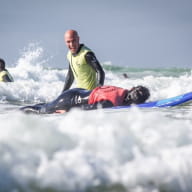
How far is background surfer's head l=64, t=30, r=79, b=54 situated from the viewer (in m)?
8.24

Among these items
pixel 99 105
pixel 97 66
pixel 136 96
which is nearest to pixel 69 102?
pixel 99 105

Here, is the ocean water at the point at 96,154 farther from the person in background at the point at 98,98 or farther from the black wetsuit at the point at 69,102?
the black wetsuit at the point at 69,102

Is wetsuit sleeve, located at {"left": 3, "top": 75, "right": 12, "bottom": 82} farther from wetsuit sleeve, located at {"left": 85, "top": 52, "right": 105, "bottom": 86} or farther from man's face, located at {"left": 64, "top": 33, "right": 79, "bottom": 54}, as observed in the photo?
wetsuit sleeve, located at {"left": 85, "top": 52, "right": 105, "bottom": 86}

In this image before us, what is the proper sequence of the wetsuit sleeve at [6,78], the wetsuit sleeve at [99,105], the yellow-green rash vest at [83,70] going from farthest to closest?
the wetsuit sleeve at [6,78] < the yellow-green rash vest at [83,70] < the wetsuit sleeve at [99,105]

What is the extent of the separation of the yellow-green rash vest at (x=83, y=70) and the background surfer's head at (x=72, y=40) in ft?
0.32

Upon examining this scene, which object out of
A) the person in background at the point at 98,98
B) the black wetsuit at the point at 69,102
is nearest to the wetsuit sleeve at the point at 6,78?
the black wetsuit at the point at 69,102

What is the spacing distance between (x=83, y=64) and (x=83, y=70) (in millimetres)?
98

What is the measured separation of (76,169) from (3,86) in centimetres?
1024

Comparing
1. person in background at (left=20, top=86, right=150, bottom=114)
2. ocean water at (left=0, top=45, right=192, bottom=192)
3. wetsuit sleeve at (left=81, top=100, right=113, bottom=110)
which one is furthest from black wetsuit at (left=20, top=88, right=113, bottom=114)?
ocean water at (left=0, top=45, right=192, bottom=192)

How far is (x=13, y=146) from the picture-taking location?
3.51m

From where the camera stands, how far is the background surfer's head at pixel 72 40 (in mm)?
8242

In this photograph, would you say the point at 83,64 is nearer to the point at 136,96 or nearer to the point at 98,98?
the point at 98,98

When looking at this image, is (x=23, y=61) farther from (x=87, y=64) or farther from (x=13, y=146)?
(x=13, y=146)

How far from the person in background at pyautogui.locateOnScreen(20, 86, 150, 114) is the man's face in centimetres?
86
